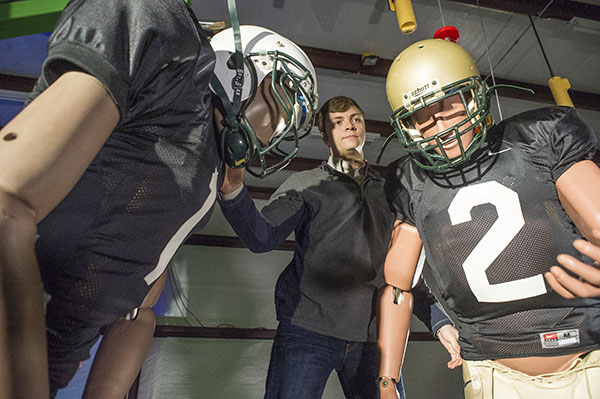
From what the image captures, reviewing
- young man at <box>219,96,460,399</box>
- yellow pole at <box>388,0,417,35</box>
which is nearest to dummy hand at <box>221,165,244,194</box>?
young man at <box>219,96,460,399</box>

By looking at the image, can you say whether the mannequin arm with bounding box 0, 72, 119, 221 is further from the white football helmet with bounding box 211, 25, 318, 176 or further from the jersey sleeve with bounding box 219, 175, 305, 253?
the jersey sleeve with bounding box 219, 175, 305, 253

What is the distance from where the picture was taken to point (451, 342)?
190 cm

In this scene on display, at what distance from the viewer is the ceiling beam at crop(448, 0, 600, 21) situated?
A: 4.14 m

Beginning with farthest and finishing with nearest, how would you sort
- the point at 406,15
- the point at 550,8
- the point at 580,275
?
the point at 550,8 < the point at 406,15 < the point at 580,275

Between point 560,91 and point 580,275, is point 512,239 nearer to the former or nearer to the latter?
point 580,275

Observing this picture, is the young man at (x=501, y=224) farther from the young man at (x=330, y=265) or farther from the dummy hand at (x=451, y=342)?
the young man at (x=330, y=265)

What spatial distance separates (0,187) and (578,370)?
167cm

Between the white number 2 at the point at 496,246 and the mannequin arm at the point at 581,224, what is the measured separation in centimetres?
14

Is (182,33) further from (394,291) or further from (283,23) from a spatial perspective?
(283,23)

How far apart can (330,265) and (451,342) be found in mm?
690

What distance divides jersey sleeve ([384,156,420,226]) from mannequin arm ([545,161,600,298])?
565 mm

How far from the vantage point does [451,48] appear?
1.78 m

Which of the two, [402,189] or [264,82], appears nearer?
[264,82]

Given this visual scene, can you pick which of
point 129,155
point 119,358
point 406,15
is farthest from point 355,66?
point 129,155
